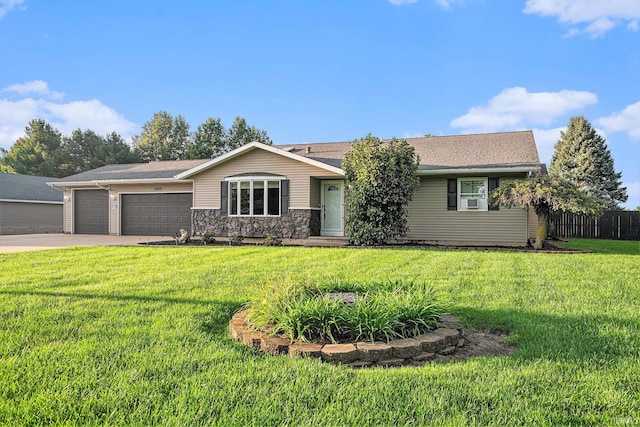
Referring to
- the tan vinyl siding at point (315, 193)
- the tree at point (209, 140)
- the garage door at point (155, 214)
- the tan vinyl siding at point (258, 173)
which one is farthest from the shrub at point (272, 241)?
the tree at point (209, 140)

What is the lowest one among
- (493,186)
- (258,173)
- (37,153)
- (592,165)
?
(493,186)

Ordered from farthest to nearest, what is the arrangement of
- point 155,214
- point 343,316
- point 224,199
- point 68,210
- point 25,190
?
point 25,190, point 68,210, point 155,214, point 224,199, point 343,316

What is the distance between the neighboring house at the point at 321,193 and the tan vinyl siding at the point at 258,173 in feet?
0.12

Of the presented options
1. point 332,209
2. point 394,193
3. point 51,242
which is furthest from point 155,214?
point 394,193

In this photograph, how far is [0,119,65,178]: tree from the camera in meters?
38.5

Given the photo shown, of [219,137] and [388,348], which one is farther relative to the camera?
[219,137]

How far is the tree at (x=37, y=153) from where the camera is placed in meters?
38.5

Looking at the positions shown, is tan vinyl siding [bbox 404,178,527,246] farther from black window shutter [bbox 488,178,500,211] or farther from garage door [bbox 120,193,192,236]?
garage door [bbox 120,193,192,236]

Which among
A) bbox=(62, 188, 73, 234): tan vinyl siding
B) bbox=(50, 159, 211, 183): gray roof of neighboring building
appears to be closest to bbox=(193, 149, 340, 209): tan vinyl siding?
bbox=(50, 159, 211, 183): gray roof of neighboring building

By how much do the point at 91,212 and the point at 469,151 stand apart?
16.8 m

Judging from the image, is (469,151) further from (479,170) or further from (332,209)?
(332,209)

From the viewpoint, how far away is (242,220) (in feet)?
49.0

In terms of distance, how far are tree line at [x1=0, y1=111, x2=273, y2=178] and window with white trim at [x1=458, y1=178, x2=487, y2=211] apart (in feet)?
83.9

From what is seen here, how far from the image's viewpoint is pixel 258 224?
14.7 metres
